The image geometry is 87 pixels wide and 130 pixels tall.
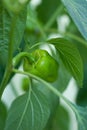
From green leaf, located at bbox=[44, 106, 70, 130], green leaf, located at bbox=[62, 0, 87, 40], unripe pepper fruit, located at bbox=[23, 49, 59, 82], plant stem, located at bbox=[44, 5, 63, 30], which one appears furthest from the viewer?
plant stem, located at bbox=[44, 5, 63, 30]

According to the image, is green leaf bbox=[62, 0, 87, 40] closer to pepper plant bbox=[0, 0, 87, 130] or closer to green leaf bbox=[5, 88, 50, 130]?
pepper plant bbox=[0, 0, 87, 130]

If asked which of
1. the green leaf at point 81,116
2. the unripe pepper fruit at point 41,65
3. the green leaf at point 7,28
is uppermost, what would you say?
the green leaf at point 7,28

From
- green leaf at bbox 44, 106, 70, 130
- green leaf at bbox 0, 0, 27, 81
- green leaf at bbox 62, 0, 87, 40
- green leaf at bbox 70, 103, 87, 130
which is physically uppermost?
green leaf at bbox 62, 0, 87, 40

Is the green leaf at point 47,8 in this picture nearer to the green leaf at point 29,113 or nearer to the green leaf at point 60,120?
the green leaf at point 60,120

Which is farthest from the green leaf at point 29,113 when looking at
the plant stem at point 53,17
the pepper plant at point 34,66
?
the plant stem at point 53,17

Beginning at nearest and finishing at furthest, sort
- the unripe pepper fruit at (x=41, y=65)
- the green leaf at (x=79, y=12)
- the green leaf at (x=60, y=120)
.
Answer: the green leaf at (x=79, y=12)
the unripe pepper fruit at (x=41, y=65)
the green leaf at (x=60, y=120)

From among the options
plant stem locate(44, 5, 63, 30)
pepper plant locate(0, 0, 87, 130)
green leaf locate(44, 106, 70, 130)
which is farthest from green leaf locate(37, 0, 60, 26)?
pepper plant locate(0, 0, 87, 130)
